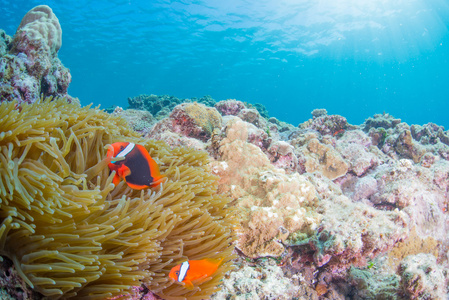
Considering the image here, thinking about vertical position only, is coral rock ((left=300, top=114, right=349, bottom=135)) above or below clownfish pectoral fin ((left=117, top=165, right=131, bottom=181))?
above

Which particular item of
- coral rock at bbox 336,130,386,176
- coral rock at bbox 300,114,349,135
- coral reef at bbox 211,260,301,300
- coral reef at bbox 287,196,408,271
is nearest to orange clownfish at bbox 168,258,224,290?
coral reef at bbox 211,260,301,300

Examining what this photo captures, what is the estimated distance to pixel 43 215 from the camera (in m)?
1.50

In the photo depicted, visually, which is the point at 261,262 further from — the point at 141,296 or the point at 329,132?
the point at 329,132

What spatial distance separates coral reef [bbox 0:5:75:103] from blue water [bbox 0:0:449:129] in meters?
30.3

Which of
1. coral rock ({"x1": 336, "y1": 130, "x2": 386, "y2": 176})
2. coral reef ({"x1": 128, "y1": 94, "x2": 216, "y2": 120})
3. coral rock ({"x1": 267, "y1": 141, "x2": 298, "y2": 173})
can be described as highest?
coral rock ({"x1": 336, "y1": 130, "x2": 386, "y2": 176})

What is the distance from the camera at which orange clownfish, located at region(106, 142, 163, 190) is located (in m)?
1.89

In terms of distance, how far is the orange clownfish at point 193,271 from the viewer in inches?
66.3

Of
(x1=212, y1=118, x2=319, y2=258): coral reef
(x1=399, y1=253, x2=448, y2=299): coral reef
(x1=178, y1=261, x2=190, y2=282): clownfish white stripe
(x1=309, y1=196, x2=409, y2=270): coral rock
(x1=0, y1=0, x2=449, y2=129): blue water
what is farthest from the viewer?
(x1=0, y1=0, x2=449, y2=129): blue water

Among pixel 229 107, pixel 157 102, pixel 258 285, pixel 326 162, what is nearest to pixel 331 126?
pixel 326 162

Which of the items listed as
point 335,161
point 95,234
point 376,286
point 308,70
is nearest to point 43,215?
point 95,234

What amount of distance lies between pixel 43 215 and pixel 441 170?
21.4ft

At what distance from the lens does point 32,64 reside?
15.2 feet

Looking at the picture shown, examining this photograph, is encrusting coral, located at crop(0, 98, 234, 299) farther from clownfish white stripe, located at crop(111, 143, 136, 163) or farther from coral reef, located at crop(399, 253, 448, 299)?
coral reef, located at crop(399, 253, 448, 299)

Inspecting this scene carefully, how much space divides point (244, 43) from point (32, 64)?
4316cm
